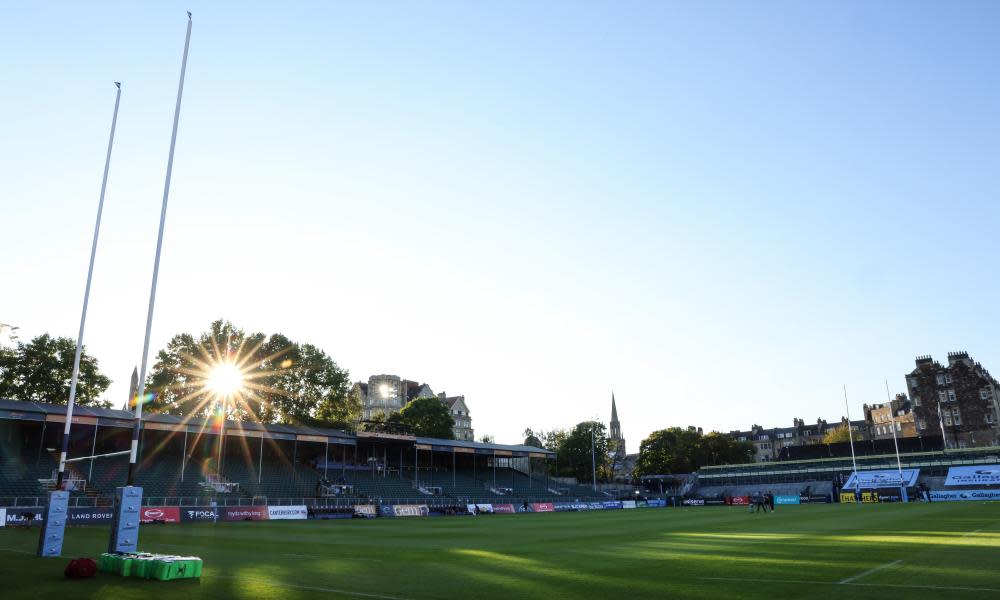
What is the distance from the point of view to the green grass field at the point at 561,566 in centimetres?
1361

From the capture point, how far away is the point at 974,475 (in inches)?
3068

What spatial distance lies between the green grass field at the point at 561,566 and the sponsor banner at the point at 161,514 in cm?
979

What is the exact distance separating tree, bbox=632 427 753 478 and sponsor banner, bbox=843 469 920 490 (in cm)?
3670

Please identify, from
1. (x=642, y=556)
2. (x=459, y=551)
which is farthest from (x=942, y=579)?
(x=459, y=551)

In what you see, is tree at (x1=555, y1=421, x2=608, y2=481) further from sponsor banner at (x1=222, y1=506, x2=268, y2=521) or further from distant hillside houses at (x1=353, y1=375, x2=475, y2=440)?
sponsor banner at (x1=222, y1=506, x2=268, y2=521)

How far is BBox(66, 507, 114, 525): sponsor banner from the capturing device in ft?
122

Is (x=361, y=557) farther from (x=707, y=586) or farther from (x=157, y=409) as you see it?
A: (x=157, y=409)

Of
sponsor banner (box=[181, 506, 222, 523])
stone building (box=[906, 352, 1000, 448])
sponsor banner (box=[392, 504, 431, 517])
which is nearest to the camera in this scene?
sponsor banner (box=[181, 506, 222, 523])

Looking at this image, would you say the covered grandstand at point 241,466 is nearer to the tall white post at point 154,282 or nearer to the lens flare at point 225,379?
the lens flare at point 225,379

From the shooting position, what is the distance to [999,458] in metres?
78.1

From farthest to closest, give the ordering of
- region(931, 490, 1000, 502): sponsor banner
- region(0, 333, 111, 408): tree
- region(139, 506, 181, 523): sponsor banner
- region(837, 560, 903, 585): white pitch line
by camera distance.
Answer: region(931, 490, 1000, 502): sponsor banner, region(0, 333, 111, 408): tree, region(139, 506, 181, 523): sponsor banner, region(837, 560, 903, 585): white pitch line

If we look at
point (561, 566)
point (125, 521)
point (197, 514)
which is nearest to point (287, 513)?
point (197, 514)

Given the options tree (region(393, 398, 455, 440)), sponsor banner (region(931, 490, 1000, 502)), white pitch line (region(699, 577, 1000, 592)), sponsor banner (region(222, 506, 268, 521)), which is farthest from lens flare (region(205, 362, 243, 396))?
sponsor banner (region(931, 490, 1000, 502))

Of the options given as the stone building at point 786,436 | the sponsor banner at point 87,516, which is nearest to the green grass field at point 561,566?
the sponsor banner at point 87,516
